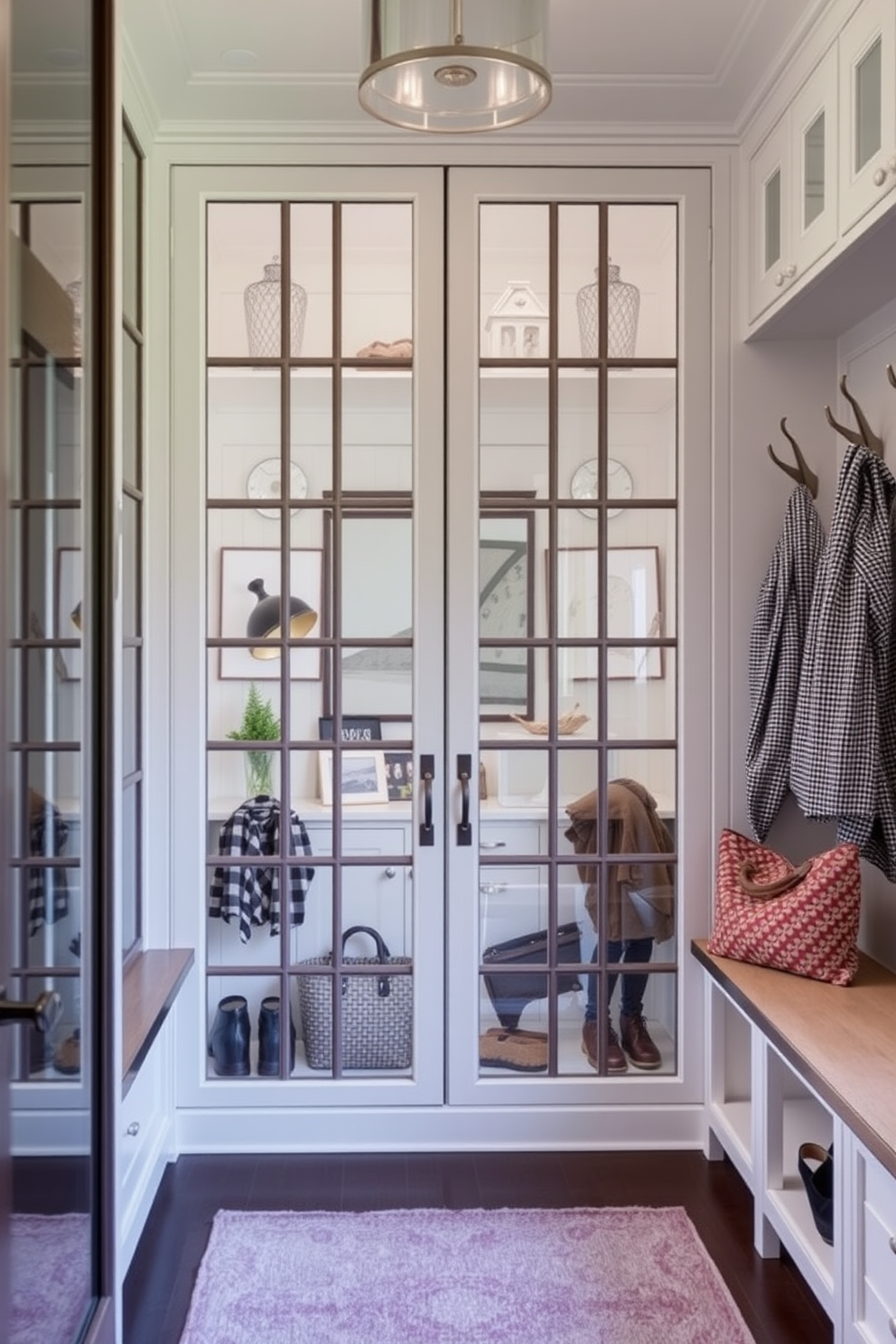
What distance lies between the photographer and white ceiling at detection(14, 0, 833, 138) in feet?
7.62

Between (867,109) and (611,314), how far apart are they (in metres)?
0.94

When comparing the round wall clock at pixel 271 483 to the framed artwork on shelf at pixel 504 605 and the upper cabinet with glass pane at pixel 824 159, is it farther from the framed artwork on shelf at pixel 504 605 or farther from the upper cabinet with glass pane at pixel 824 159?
the upper cabinet with glass pane at pixel 824 159

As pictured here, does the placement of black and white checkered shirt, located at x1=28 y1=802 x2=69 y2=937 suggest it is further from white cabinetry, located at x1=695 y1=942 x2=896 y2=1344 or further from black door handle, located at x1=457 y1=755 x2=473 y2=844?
black door handle, located at x1=457 y1=755 x2=473 y2=844

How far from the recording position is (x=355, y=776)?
2924mm

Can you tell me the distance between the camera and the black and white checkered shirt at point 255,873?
291cm

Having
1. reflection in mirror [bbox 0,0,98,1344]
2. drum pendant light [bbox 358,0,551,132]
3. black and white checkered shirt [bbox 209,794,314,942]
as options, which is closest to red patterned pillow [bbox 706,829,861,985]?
black and white checkered shirt [bbox 209,794,314,942]

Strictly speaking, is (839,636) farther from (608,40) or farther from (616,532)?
(608,40)

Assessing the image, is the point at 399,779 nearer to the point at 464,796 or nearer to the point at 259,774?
the point at 464,796

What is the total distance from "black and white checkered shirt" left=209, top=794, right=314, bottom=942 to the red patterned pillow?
1.10 metres

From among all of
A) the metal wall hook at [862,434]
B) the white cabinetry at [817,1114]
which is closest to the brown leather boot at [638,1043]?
the white cabinetry at [817,1114]

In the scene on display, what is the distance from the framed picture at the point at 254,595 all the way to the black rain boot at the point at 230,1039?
0.90 m

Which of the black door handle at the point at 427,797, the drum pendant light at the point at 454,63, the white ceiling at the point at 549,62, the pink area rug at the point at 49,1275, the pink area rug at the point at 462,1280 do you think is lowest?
the pink area rug at the point at 462,1280

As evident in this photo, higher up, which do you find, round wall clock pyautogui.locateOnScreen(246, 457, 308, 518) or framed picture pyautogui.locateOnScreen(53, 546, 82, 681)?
round wall clock pyautogui.locateOnScreen(246, 457, 308, 518)

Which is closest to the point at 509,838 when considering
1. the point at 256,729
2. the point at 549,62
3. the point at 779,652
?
the point at 256,729
